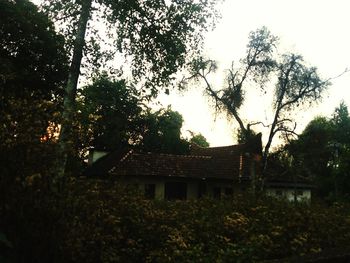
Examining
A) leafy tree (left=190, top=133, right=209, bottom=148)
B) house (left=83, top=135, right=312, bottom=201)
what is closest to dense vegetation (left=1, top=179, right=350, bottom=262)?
house (left=83, top=135, right=312, bottom=201)

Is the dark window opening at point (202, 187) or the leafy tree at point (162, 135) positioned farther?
the leafy tree at point (162, 135)

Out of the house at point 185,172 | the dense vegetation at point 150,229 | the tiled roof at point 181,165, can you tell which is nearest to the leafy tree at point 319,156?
the house at point 185,172

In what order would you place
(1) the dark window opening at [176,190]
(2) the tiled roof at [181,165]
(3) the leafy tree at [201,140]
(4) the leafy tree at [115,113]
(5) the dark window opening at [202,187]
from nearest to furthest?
(2) the tiled roof at [181,165] → (1) the dark window opening at [176,190] → (5) the dark window opening at [202,187] → (4) the leafy tree at [115,113] → (3) the leafy tree at [201,140]

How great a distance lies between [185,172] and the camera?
3375 cm

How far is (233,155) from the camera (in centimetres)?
3722

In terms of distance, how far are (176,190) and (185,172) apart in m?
1.87

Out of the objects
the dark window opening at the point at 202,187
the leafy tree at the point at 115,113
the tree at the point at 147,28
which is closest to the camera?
the tree at the point at 147,28

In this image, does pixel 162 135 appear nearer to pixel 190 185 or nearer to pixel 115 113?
pixel 115 113

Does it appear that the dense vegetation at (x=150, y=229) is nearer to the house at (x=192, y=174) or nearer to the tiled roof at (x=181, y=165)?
the house at (x=192, y=174)

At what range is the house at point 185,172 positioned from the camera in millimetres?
31828

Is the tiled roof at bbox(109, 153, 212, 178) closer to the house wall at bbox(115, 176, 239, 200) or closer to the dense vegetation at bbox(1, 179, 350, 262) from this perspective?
the house wall at bbox(115, 176, 239, 200)

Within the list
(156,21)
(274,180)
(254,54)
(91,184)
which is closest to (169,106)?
(274,180)

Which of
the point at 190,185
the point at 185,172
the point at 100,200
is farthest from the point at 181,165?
the point at 100,200

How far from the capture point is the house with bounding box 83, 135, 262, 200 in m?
31.8
